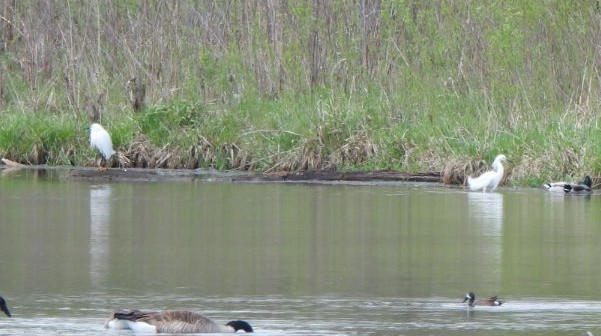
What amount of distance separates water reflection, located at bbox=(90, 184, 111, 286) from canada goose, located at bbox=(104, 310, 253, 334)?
201 centimetres

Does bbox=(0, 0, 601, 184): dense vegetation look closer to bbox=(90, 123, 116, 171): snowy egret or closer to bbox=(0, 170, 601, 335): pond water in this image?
bbox=(90, 123, 116, 171): snowy egret

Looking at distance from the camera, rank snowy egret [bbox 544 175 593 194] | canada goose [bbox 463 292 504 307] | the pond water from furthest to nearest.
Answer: snowy egret [bbox 544 175 593 194] → canada goose [bbox 463 292 504 307] → the pond water

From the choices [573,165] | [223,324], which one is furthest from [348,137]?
[223,324]

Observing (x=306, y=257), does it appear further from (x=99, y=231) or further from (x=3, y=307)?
(x=3, y=307)

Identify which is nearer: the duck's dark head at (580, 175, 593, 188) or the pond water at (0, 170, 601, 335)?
the pond water at (0, 170, 601, 335)

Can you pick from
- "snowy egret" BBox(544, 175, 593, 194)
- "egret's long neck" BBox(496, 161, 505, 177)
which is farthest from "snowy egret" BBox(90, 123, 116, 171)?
"snowy egret" BBox(544, 175, 593, 194)

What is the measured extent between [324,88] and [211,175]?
2.28m

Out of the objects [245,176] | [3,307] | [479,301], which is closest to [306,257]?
[479,301]

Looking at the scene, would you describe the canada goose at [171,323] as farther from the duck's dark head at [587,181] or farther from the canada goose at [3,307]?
the duck's dark head at [587,181]

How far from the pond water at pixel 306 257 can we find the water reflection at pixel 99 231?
20 millimetres

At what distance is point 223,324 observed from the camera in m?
8.84

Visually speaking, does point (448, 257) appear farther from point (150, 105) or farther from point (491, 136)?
point (150, 105)

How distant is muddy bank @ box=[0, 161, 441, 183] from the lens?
1934 centimetres

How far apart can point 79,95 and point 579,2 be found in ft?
24.8
